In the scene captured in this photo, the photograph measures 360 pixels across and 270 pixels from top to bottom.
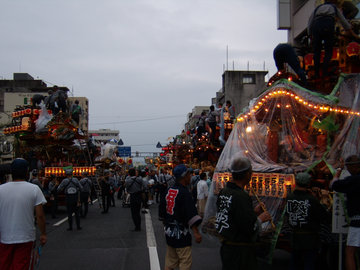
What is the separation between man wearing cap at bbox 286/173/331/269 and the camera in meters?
5.41

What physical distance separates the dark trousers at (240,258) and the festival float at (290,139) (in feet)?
6.78

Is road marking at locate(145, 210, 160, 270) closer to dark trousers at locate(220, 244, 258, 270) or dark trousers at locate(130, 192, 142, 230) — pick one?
dark trousers at locate(130, 192, 142, 230)

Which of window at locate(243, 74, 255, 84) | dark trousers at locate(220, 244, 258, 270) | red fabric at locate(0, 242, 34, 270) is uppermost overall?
window at locate(243, 74, 255, 84)

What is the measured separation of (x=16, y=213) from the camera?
4.81m

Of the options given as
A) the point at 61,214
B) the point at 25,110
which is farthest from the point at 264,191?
the point at 25,110

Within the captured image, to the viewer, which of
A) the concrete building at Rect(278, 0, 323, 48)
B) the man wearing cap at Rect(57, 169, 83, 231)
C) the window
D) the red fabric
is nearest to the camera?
the red fabric

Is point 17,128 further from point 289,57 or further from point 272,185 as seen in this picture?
point 272,185

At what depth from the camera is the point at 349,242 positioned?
5.25 metres

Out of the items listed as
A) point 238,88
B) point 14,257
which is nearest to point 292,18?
point 238,88

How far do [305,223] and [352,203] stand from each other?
2.24 feet

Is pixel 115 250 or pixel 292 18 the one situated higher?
pixel 292 18

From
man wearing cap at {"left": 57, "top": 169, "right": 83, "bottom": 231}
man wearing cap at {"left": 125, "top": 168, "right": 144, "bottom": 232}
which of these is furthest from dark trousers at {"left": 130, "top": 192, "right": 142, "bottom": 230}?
man wearing cap at {"left": 57, "top": 169, "right": 83, "bottom": 231}

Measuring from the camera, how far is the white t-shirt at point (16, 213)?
4.80 metres

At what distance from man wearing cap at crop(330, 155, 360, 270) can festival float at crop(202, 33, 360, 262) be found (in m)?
0.91
